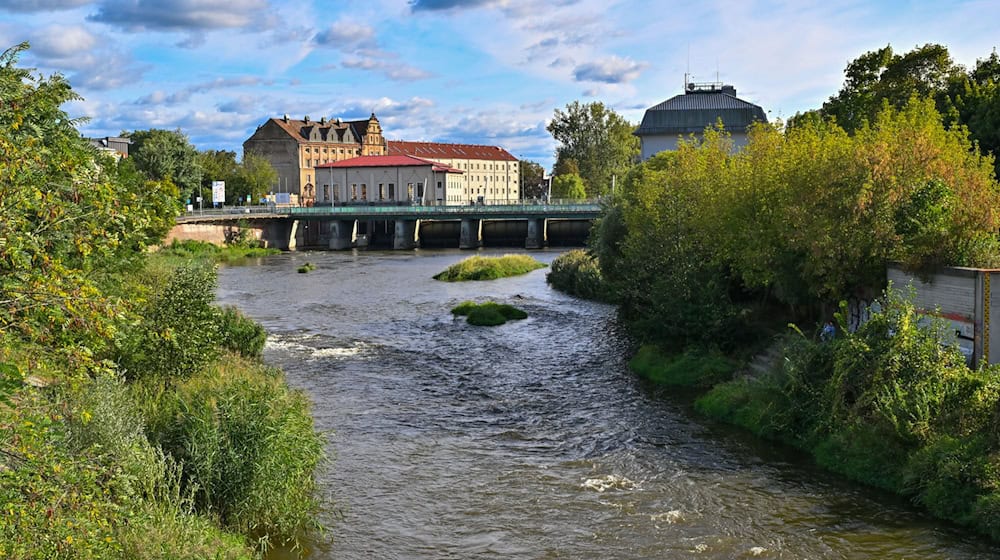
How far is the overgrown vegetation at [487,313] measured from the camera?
133 feet

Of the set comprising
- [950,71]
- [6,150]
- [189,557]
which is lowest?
[189,557]

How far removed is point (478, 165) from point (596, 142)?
26090 millimetres

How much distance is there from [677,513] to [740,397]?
289 inches

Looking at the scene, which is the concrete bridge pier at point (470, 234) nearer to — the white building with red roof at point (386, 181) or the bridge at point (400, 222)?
the bridge at point (400, 222)

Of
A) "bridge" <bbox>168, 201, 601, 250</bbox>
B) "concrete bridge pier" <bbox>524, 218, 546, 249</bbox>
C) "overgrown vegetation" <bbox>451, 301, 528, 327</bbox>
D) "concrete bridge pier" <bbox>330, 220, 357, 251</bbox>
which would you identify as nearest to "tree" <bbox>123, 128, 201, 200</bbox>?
"bridge" <bbox>168, 201, 601, 250</bbox>

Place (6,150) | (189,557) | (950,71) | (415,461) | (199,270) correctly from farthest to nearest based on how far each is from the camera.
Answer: (950,71)
(199,270)
(415,461)
(189,557)
(6,150)

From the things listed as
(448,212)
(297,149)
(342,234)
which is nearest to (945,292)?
(448,212)

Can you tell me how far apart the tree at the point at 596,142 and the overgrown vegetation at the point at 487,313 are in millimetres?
95772

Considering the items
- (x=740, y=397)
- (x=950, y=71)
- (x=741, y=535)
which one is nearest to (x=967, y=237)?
(x=740, y=397)

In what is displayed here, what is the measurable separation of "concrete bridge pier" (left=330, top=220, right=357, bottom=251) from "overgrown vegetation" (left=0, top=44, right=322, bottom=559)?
78494 mm

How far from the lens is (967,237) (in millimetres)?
20484

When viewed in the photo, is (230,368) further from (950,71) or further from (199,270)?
(950,71)

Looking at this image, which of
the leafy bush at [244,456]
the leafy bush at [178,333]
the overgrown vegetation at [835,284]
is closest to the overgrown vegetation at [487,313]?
the overgrown vegetation at [835,284]

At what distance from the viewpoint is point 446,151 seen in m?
156
